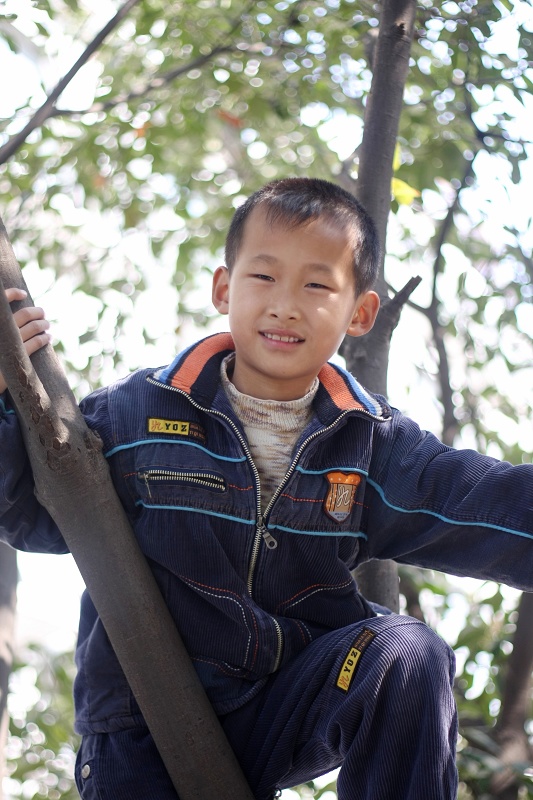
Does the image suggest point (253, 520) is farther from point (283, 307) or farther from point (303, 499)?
point (283, 307)

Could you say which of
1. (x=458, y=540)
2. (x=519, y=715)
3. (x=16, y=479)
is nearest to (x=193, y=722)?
(x=16, y=479)

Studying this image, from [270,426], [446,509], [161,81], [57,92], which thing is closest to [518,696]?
[446,509]

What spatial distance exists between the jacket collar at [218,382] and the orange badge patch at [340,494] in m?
0.09

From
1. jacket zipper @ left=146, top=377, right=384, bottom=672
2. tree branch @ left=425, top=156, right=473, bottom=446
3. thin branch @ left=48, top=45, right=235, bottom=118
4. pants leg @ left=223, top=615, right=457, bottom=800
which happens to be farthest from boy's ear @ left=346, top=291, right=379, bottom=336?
thin branch @ left=48, top=45, right=235, bottom=118

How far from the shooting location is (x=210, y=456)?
162 centimetres

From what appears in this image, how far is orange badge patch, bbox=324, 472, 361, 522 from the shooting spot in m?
1.63

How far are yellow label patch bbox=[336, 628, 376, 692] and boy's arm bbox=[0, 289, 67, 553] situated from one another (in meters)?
0.48

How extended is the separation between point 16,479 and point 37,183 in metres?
2.21

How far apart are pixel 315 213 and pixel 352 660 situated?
748mm

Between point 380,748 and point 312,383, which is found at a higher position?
point 312,383

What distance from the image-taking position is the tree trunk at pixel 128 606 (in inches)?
52.1

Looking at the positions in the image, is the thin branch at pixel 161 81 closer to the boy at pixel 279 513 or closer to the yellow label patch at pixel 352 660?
the boy at pixel 279 513

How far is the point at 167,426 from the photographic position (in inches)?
63.6

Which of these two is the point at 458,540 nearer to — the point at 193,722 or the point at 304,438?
the point at 304,438
